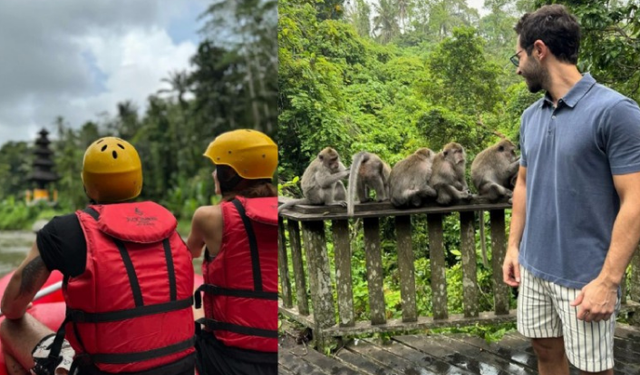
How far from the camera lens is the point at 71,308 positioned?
3.46 ft

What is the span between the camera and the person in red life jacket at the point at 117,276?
1.02 m

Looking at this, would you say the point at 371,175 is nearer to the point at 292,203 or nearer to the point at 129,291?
the point at 292,203

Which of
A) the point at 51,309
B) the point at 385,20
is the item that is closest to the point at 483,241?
the point at 385,20

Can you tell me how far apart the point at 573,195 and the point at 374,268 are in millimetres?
1325

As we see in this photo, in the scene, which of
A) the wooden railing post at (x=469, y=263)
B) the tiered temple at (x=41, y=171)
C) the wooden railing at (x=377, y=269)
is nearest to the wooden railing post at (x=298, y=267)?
the wooden railing at (x=377, y=269)

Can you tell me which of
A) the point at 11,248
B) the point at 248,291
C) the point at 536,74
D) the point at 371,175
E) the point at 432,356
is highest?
the point at 536,74

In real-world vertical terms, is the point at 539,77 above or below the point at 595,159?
above

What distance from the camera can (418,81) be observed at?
2531mm

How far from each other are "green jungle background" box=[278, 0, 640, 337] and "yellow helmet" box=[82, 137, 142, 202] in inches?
30.8

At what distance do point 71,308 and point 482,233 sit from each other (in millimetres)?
1931

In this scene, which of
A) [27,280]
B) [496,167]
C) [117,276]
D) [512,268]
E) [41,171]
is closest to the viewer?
[117,276]

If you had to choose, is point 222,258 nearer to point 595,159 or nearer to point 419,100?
point 595,159

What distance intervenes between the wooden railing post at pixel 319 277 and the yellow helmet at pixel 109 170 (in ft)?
4.09

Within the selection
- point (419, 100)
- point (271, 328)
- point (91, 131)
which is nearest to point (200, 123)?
point (91, 131)
